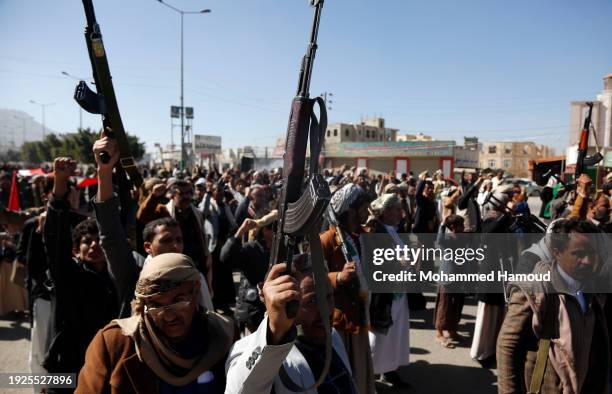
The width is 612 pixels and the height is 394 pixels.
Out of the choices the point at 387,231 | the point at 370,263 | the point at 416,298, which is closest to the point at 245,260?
the point at 370,263

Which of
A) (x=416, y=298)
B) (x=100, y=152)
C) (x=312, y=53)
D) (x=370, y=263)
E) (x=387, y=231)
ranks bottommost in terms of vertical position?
(x=416, y=298)

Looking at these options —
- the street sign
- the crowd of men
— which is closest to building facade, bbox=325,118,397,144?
the street sign

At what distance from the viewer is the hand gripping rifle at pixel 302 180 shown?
52.7 inches

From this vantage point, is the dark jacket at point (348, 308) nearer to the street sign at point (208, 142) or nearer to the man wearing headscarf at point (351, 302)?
the man wearing headscarf at point (351, 302)

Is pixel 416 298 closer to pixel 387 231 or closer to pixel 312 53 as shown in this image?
pixel 387 231

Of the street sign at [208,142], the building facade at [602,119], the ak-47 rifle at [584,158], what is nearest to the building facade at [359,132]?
the street sign at [208,142]

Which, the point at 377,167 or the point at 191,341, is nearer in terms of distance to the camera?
the point at 191,341

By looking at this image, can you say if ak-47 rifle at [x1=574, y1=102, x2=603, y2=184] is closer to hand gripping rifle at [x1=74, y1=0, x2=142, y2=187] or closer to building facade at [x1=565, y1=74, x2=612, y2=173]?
hand gripping rifle at [x1=74, y1=0, x2=142, y2=187]

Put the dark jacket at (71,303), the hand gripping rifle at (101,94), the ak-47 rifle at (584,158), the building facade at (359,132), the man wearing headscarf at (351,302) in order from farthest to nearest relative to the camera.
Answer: the building facade at (359,132)
the ak-47 rifle at (584,158)
the man wearing headscarf at (351,302)
the dark jacket at (71,303)
the hand gripping rifle at (101,94)

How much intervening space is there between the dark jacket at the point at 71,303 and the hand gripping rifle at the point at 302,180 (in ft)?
5.16

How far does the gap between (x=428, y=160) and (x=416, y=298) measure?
1467 inches

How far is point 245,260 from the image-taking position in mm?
3662

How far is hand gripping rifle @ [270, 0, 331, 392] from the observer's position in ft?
4.39

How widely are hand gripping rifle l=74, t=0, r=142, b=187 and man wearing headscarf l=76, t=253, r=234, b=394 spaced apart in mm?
789
